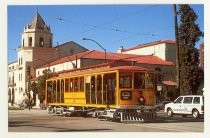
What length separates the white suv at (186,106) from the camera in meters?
20.3

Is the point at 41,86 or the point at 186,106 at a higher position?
the point at 41,86

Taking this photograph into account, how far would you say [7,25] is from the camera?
52.0 feet

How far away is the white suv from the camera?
799 inches

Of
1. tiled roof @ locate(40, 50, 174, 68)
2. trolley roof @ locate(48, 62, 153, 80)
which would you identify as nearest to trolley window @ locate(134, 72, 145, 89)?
trolley roof @ locate(48, 62, 153, 80)

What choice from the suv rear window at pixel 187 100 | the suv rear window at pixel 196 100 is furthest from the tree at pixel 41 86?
the suv rear window at pixel 196 100

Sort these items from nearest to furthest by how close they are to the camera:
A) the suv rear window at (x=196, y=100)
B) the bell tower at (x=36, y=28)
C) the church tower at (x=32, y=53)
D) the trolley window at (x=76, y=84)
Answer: the bell tower at (x=36, y=28) → the church tower at (x=32, y=53) → the suv rear window at (x=196, y=100) → the trolley window at (x=76, y=84)

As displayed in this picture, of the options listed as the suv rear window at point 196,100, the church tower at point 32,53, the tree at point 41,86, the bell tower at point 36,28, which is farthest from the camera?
the tree at point 41,86

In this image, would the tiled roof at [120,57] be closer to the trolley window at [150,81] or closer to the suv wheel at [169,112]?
the suv wheel at [169,112]

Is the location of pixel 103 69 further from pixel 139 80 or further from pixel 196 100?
pixel 196 100

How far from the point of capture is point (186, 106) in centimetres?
2153

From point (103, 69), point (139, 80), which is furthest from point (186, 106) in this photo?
point (103, 69)

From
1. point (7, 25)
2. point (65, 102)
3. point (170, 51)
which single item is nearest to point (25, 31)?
point (7, 25)

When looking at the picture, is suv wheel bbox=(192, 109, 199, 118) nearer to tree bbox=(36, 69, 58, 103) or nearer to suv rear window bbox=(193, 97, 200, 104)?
suv rear window bbox=(193, 97, 200, 104)
